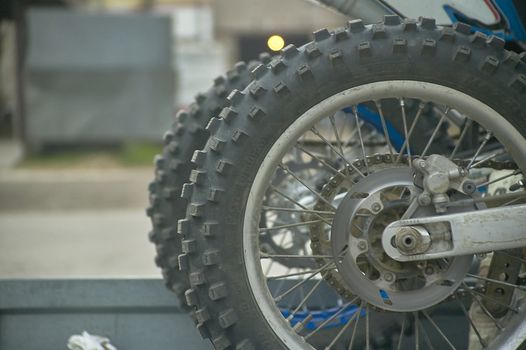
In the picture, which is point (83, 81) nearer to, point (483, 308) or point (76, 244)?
point (76, 244)

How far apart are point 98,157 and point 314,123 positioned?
10.8 meters

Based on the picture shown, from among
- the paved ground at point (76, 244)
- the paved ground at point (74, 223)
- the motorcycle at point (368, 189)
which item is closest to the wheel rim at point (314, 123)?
the motorcycle at point (368, 189)

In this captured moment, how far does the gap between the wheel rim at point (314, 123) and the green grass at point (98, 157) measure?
9930 millimetres

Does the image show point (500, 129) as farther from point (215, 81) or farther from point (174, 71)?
point (174, 71)

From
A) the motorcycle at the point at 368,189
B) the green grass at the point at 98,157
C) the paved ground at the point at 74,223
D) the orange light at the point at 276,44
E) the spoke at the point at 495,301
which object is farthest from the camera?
the green grass at the point at 98,157

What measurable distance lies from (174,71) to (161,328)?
10.3 meters

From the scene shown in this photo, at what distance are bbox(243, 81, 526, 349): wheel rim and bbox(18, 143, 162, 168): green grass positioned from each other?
9.93 m

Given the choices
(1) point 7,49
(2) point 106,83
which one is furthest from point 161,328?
(1) point 7,49

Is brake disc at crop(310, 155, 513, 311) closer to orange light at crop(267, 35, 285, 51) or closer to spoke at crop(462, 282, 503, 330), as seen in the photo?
spoke at crop(462, 282, 503, 330)

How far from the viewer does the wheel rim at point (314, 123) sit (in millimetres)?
2471

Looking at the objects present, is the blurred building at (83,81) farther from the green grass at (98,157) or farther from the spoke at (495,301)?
the spoke at (495,301)

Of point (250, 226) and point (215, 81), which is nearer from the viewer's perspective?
point (250, 226)

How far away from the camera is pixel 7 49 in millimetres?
16016

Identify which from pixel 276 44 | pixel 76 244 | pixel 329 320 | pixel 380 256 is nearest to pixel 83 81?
pixel 76 244
